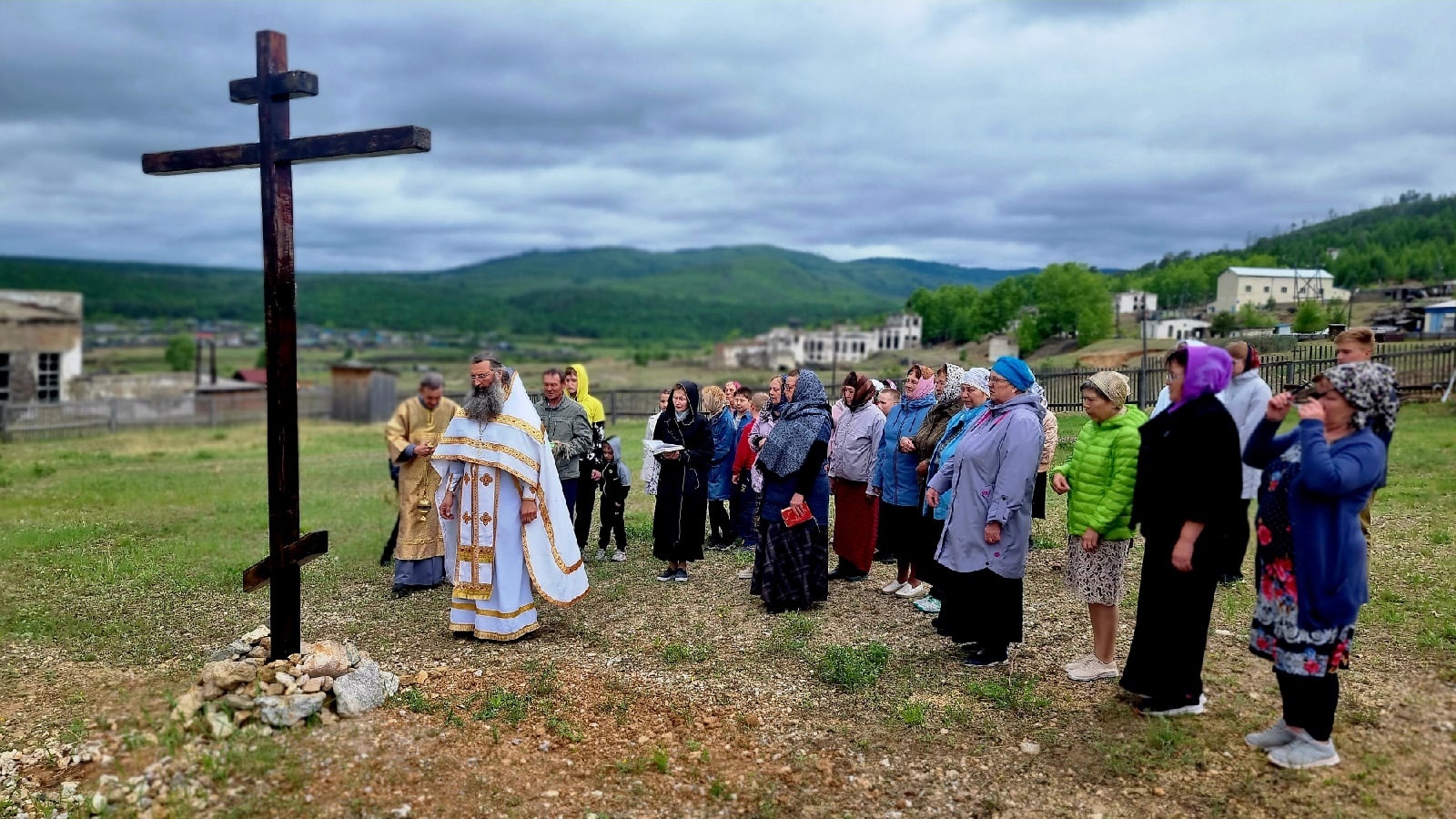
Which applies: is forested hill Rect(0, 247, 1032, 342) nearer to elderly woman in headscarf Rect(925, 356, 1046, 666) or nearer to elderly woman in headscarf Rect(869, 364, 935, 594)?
elderly woman in headscarf Rect(869, 364, 935, 594)

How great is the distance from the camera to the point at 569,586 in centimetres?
658

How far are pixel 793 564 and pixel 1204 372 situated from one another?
10.9 feet

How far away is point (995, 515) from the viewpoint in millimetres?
5438

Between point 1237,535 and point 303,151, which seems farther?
point 303,151

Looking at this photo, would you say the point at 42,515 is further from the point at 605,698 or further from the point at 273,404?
the point at 605,698

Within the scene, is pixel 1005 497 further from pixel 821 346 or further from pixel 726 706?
pixel 821 346

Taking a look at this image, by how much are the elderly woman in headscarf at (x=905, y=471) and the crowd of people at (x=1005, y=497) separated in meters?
0.02

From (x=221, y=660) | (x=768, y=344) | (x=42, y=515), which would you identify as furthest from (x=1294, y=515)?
(x=768, y=344)

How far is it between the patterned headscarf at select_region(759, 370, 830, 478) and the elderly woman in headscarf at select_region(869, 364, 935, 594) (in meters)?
0.69

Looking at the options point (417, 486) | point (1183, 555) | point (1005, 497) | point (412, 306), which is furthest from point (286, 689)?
point (412, 306)

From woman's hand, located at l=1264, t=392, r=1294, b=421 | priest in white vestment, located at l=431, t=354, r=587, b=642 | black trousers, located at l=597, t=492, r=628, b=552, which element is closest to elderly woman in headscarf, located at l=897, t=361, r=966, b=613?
priest in white vestment, located at l=431, t=354, r=587, b=642

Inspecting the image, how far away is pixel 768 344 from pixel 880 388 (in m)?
58.6

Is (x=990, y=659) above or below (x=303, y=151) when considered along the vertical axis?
below

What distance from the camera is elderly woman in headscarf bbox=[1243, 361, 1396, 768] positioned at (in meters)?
3.91
